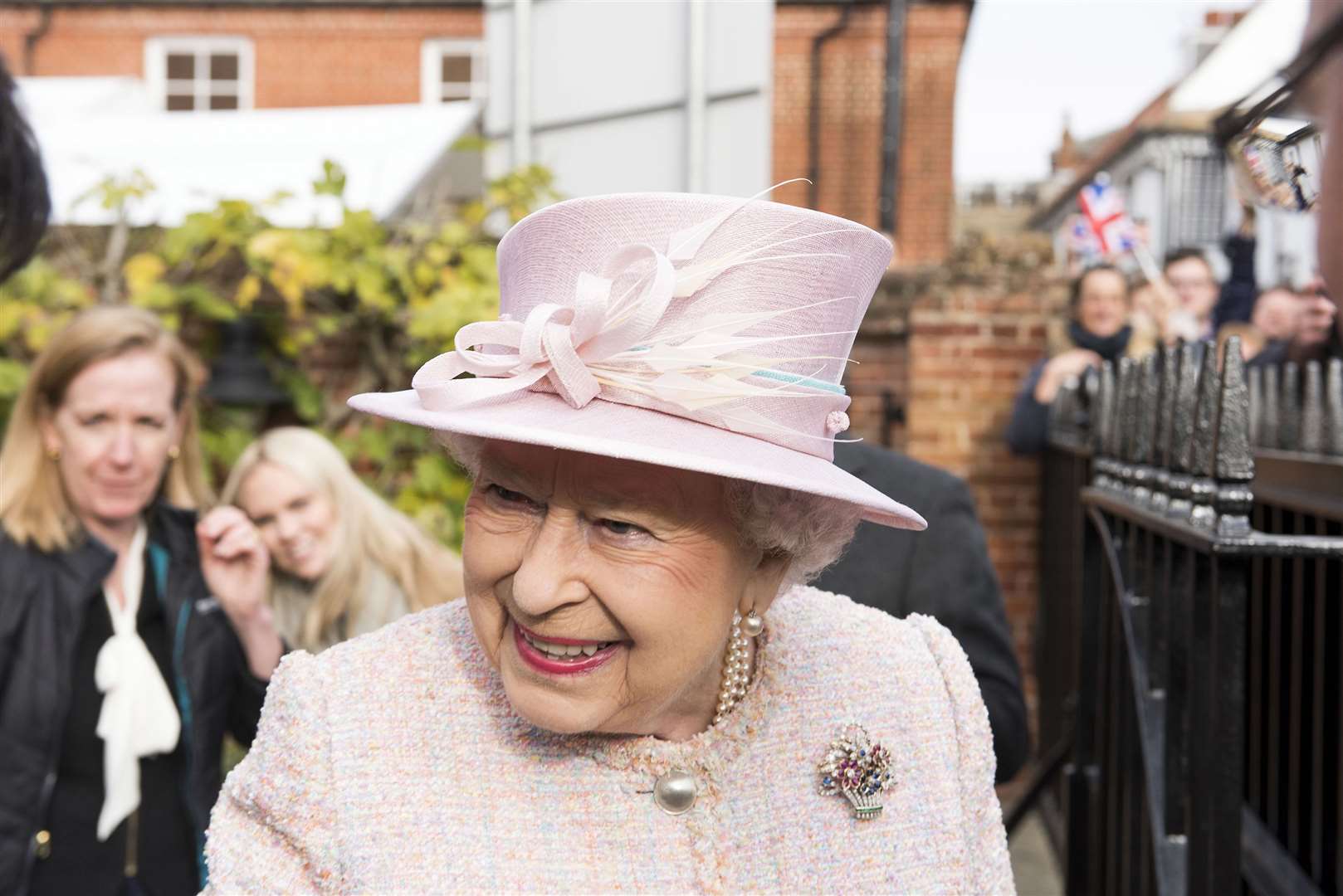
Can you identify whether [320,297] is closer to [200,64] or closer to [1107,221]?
[1107,221]

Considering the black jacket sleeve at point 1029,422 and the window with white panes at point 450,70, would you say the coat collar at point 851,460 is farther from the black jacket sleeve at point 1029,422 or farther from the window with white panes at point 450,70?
the window with white panes at point 450,70

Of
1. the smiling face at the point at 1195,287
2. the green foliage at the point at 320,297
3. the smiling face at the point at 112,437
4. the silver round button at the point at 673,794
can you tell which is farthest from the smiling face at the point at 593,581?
the smiling face at the point at 1195,287

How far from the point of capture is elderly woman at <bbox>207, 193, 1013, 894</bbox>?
129 centimetres

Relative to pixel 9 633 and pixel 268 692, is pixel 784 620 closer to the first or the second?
pixel 268 692

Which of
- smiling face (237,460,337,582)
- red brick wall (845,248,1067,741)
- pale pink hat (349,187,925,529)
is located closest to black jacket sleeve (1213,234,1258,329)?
red brick wall (845,248,1067,741)

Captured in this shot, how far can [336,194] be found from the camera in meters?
5.68

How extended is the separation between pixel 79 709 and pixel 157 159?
7.93 m

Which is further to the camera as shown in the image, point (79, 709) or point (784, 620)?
point (79, 709)

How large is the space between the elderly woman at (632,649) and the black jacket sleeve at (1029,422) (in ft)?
13.4

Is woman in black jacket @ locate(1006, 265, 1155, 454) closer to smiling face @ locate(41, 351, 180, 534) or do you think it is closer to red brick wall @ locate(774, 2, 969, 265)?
smiling face @ locate(41, 351, 180, 534)

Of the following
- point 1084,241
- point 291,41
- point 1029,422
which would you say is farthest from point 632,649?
point 291,41

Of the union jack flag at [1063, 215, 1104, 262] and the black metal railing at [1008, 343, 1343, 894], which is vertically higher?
the union jack flag at [1063, 215, 1104, 262]

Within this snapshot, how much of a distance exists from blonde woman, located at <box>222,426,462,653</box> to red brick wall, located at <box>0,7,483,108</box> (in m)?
16.6

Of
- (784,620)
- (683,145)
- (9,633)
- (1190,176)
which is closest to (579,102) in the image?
(683,145)
